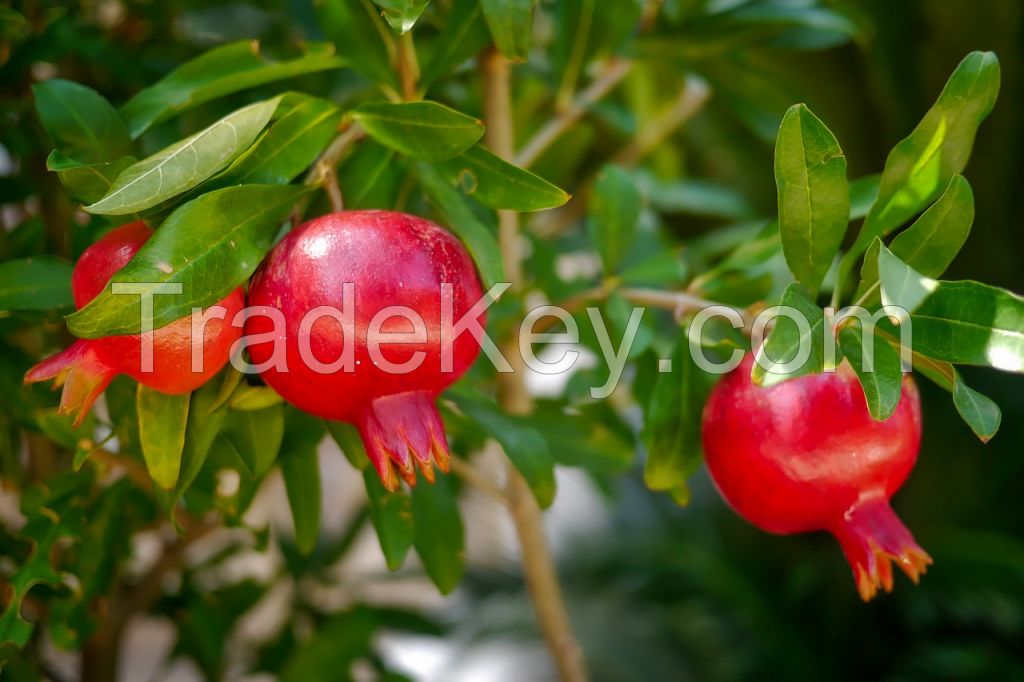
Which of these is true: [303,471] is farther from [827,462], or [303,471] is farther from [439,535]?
[827,462]

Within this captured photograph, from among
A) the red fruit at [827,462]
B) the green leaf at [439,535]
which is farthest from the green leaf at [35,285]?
the red fruit at [827,462]

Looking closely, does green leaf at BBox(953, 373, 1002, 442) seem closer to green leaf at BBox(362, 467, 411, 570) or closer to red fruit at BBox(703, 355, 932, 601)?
red fruit at BBox(703, 355, 932, 601)

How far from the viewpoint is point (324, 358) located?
432 millimetres

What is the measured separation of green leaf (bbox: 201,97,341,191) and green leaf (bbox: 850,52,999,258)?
33 centimetres

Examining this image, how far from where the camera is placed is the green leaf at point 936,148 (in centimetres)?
51

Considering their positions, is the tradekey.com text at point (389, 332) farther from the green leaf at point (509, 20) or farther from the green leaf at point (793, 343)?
the green leaf at point (509, 20)

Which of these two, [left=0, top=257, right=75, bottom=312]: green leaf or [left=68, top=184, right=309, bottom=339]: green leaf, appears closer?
[left=68, top=184, right=309, bottom=339]: green leaf

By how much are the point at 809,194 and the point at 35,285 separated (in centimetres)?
46

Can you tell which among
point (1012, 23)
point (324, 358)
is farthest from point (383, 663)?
point (1012, 23)

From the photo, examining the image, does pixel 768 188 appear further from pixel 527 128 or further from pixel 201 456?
A: pixel 201 456

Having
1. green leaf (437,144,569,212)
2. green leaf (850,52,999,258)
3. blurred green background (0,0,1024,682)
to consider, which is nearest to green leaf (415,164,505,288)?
green leaf (437,144,569,212)

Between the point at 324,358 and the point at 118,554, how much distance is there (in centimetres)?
40

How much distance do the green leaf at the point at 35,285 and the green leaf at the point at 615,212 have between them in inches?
16.3

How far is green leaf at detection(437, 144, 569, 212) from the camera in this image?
1.62 ft
